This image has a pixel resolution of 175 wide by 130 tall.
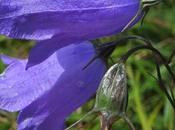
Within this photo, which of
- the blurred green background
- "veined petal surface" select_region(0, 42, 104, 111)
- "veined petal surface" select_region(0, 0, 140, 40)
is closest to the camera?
"veined petal surface" select_region(0, 0, 140, 40)

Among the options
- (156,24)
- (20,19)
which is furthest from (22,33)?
(156,24)

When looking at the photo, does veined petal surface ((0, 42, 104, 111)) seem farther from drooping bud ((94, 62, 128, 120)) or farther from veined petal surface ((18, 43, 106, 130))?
drooping bud ((94, 62, 128, 120))

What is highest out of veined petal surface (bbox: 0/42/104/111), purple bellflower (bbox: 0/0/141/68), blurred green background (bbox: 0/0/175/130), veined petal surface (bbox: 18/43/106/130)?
purple bellflower (bbox: 0/0/141/68)

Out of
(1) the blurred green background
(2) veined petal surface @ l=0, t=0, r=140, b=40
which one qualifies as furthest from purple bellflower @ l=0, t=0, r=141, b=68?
(1) the blurred green background

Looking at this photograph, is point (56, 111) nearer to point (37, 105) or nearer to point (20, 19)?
point (37, 105)

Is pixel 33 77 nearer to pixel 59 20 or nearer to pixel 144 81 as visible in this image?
pixel 59 20

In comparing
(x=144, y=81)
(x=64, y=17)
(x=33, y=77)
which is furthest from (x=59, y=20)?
(x=144, y=81)

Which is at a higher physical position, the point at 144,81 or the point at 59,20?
the point at 59,20
